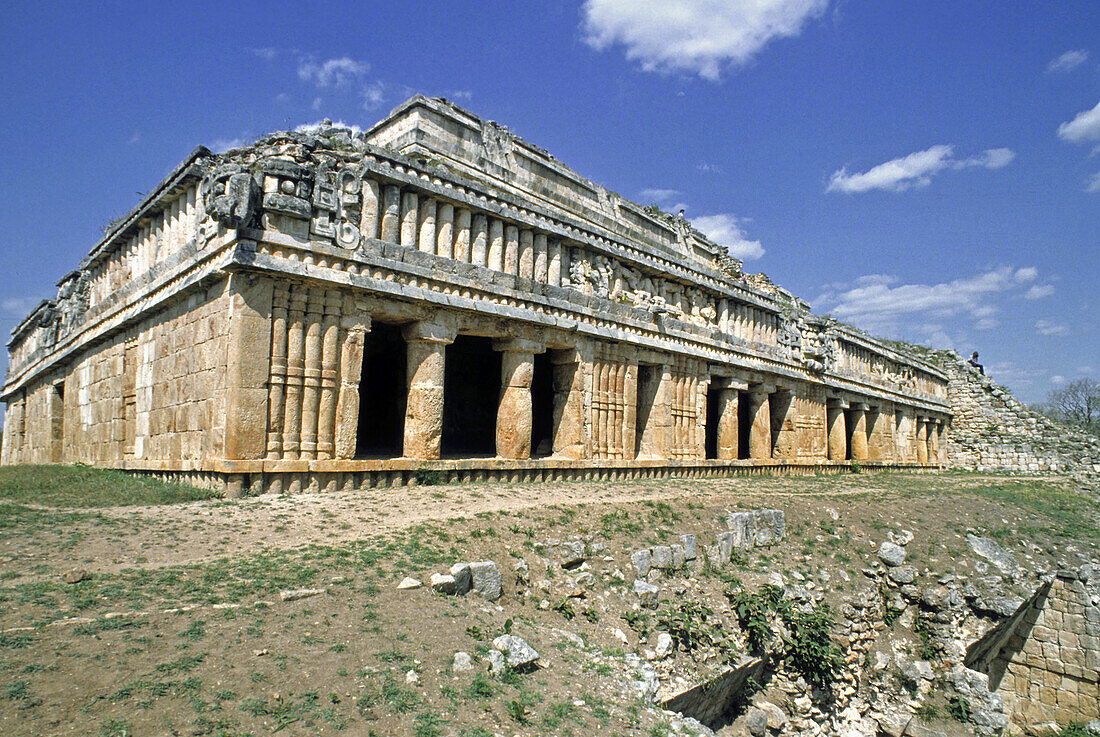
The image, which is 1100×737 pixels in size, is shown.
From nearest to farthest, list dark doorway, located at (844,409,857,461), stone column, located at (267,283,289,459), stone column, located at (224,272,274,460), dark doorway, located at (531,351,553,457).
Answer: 1. stone column, located at (224,272,274,460)
2. stone column, located at (267,283,289,459)
3. dark doorway, located at (531,351,553,457)
4. dark doorway, located at (844,409,857,461)

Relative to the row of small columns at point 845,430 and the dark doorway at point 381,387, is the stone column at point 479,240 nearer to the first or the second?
the dark doorway at point 381,387

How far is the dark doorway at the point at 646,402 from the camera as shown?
16.3 m

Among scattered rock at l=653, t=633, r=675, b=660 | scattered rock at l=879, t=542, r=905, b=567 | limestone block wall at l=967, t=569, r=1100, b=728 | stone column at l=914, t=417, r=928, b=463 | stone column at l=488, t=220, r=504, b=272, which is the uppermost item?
stone column at l=488, t=220, r=504, b=272

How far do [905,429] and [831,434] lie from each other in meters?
6.60

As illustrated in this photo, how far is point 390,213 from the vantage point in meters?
11.2

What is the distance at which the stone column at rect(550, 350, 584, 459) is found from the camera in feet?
46.4

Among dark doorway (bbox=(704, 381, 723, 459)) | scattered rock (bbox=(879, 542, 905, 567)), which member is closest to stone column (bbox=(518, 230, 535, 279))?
scattered rock (bbox=(879, 542, 905, 567))

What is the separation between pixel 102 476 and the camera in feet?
38.9

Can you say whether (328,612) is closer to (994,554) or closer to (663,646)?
(663,646)

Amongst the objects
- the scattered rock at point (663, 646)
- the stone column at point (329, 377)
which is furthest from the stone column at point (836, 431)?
the stone column at point (329, 377)

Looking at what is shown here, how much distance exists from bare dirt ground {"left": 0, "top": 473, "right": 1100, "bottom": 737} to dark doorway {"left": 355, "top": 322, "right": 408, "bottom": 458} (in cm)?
537

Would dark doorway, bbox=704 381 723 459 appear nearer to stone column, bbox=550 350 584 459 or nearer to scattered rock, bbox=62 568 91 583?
stone column, bbox=550 350 584 459

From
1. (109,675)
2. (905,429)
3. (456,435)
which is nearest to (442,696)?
(109,675)


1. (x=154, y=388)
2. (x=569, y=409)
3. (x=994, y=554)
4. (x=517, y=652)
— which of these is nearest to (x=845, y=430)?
(x=994, y=554)
